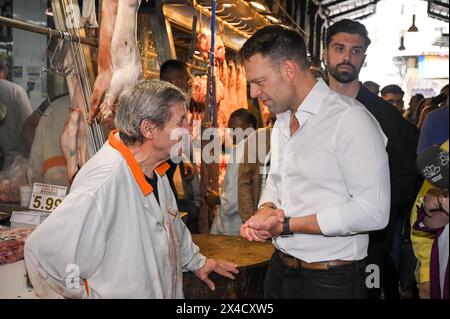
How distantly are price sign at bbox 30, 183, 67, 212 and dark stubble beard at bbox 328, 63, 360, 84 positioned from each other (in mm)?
1391

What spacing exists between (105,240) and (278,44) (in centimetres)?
86

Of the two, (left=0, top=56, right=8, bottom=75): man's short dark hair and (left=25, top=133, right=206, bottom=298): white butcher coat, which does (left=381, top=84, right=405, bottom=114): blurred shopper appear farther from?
(left=0, top=56, right=8, bottom=75): man's short dark hair

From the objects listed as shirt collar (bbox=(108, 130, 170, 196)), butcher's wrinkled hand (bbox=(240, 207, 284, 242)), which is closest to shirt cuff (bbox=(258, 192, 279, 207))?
butcher's wrinkled hand (bbox=(240, 207, 284, 242))

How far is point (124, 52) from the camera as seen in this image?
2.75 meters

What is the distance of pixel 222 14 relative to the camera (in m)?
5.05

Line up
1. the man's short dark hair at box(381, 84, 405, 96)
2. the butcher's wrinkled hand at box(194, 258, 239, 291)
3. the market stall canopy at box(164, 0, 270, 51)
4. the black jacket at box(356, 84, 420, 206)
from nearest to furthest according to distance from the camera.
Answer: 1. the butcher's wrinkled hand at box(194, 258, 239, 291)
2. the man's short dark hair at box(381, 84, 405, 96)
3. the black jacket at box(356, 84, 420, 206)
4. the market stall canopy at box(164, 0, 270, 51)

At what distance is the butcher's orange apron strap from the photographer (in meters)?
2.71

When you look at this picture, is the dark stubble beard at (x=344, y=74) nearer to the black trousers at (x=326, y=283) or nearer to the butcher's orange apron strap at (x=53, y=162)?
the black trousers at (x=326, y=283)

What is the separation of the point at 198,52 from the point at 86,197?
314 centimetres

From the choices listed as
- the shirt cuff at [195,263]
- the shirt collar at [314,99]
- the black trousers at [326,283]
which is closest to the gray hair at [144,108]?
the shirt collar at [314,99]

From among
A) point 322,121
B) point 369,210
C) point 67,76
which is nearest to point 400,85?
point 322,121

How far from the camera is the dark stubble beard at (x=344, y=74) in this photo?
2250 millimetres

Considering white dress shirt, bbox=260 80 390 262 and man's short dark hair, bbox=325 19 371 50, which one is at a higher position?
man's short dark hair, bbox=325 19 371 50

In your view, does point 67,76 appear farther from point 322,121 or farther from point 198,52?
point 198,52
